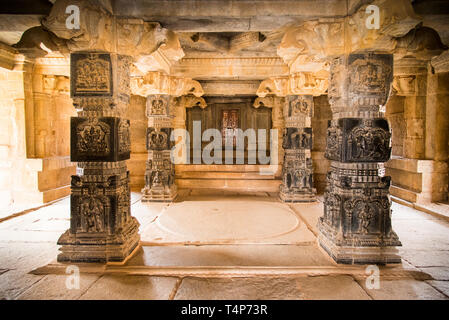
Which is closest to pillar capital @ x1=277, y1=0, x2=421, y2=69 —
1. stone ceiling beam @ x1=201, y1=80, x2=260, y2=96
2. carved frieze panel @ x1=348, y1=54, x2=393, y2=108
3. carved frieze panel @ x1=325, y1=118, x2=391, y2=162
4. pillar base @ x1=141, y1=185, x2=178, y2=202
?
carved frieze panel @ x1=348, y1=54, x2=393, y2=108

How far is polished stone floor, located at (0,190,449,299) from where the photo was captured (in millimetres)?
2539

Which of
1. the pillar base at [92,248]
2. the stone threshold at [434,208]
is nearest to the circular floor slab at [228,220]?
the pillar base at [92,248]

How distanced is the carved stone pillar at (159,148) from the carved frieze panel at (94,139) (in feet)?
10.6

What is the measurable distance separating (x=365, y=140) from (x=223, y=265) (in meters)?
2.33

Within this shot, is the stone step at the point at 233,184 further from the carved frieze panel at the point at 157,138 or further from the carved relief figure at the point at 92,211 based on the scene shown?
the carved relief figure at the point at 92,211

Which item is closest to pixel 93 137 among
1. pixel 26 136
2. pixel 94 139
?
pixel 94 139

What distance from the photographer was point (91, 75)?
10.1ft

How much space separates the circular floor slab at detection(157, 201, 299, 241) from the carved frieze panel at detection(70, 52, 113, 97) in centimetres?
246

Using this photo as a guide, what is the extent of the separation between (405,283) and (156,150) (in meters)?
5.51

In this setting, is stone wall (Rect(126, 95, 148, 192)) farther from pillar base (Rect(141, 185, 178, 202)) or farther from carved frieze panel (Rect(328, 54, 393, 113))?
carved frieze panel (Rect(328, 54, 393, 113))

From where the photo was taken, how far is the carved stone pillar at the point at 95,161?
3.10 meters

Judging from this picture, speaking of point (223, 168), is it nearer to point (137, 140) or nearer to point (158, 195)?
point (137, 140)

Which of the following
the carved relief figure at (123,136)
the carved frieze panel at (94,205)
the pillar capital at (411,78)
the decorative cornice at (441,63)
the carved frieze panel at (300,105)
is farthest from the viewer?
the carved frieze panel at (300,105)
